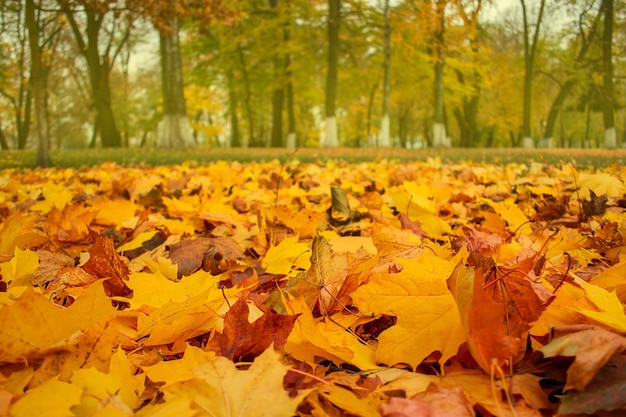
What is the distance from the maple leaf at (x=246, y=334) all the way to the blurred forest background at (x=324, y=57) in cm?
703

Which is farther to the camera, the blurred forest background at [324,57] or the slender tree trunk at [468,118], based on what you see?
the slender tree trunk at [468,118]

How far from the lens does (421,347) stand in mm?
712

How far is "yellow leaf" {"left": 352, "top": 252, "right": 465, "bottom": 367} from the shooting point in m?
0.70

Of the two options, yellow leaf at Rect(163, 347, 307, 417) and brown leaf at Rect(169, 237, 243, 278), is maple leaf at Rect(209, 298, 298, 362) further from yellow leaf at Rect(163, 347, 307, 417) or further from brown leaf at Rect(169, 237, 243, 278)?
brown leaf at Rect(169, 237, 243, 278)

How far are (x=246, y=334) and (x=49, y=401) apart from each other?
0.28 m

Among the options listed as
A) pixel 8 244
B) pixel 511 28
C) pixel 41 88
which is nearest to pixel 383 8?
pixel 511 28

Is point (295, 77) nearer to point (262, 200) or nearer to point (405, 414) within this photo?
point (262, 200)

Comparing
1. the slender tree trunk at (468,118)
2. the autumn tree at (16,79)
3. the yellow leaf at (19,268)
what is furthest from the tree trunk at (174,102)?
the slender tree trunk at (468,118)

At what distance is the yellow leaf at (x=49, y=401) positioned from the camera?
1.82 ft

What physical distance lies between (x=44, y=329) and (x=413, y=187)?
165 cm

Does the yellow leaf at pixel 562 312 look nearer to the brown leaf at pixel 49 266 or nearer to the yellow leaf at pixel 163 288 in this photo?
the yellow leaf at pixel 163 288

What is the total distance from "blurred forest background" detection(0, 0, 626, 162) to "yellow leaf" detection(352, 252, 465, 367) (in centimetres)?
710

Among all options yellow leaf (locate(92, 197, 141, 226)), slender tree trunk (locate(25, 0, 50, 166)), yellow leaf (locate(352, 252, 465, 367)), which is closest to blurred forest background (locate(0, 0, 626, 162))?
slender tree trunk (locate(25, 0, 50, 166))

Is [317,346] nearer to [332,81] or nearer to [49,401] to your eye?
[49,401]
